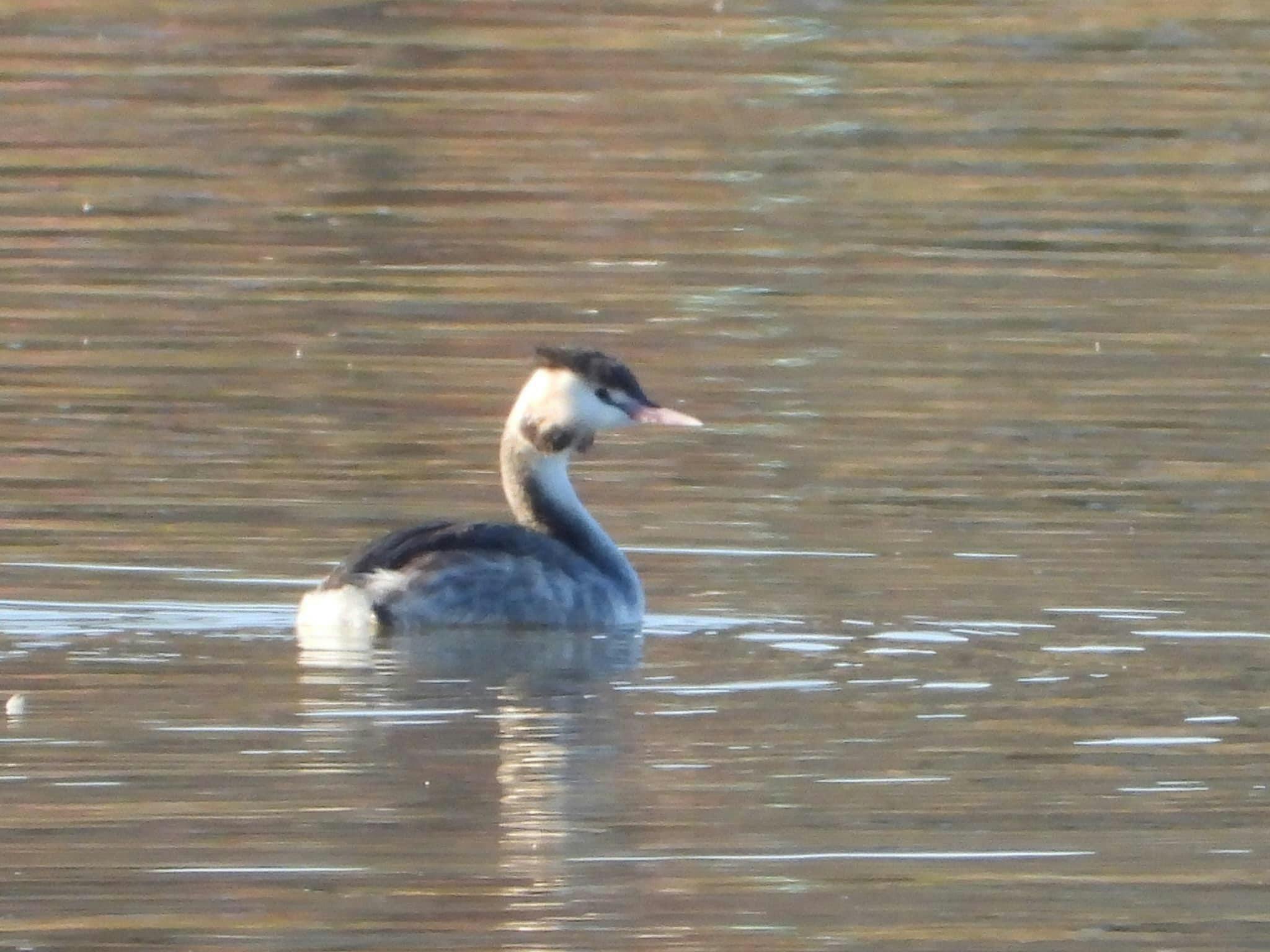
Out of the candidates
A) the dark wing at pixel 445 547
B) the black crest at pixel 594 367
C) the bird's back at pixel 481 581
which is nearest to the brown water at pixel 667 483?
the bird's back at pixel 481 581

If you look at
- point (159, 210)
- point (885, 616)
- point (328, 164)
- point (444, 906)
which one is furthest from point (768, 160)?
point (444, 906)

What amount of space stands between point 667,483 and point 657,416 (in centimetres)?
159

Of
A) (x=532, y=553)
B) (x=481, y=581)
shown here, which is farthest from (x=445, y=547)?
(x=532, y=553)

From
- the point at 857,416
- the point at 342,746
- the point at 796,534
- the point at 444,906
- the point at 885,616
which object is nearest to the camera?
the point at 444,906

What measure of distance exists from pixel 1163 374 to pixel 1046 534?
304 cm

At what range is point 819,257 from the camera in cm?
1811

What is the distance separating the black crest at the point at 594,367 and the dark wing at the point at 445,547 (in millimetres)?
613

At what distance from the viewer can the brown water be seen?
8203mm

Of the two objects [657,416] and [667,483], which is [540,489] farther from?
[667,483]

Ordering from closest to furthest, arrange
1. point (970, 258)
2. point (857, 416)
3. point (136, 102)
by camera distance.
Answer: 1. point (857, 416)
2. point (970, 258)
3. point (136, 102)

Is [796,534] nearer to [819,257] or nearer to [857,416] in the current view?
[857,416]

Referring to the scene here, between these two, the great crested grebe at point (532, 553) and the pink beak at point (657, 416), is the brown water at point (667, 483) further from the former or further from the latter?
the pink beak at point (657, 416)

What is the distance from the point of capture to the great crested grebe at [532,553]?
1091 centimetres

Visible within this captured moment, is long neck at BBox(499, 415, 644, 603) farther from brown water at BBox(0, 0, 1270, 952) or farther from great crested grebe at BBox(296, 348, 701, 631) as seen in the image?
brown water at BBox(0, 0, 1270, 952)
